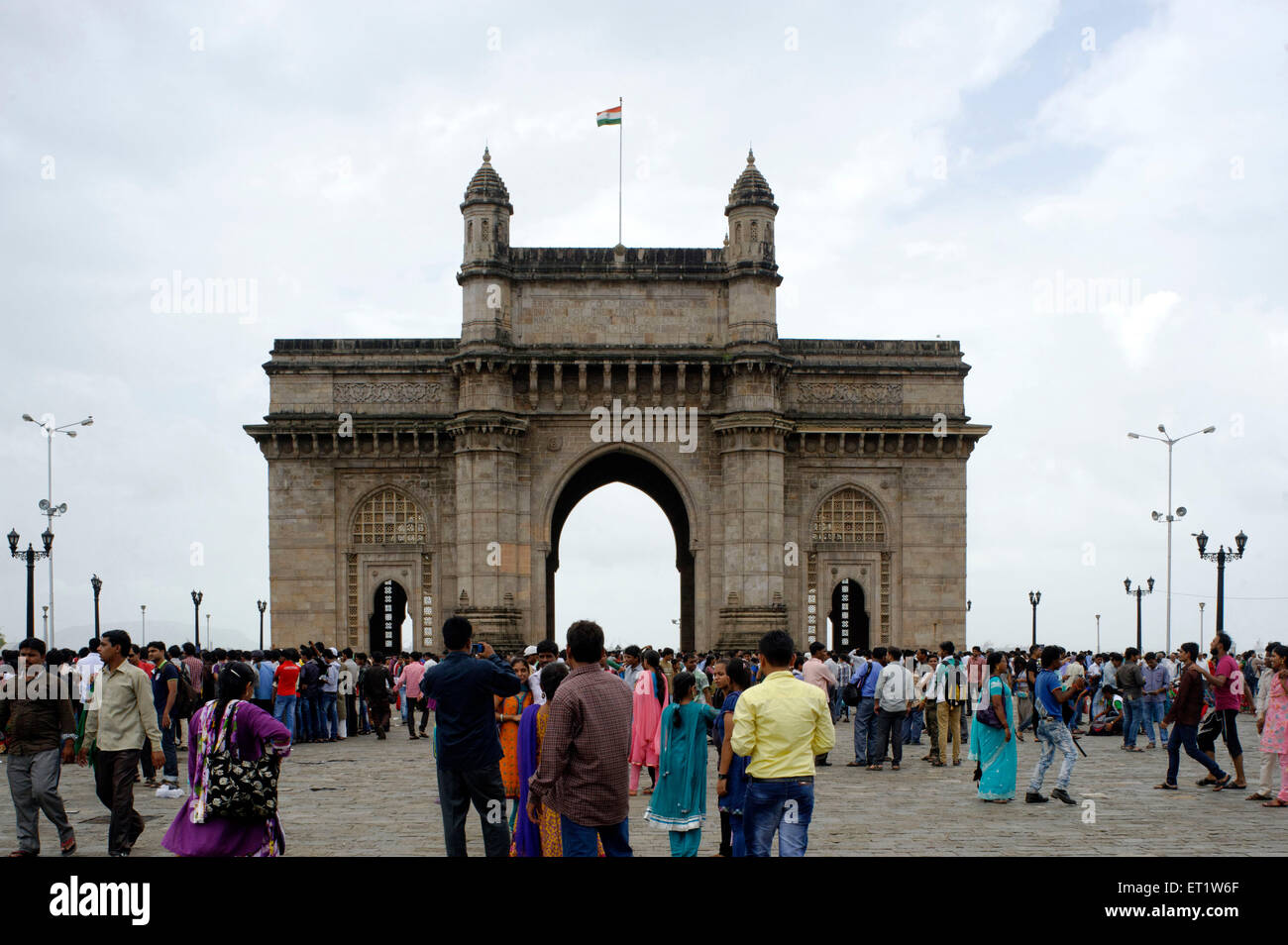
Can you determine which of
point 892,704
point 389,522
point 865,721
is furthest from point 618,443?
point 892,704

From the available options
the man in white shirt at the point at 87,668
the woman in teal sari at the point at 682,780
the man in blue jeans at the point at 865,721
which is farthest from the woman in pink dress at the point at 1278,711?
the man in white shirt at the point at 87,668

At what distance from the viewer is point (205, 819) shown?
330 inches

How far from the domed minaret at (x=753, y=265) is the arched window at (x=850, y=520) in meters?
5.57

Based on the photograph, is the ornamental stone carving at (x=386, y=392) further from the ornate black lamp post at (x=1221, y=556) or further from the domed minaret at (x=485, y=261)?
the ornate black lamp post at (x=1221, y=556)

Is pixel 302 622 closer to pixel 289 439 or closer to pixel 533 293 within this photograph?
pixel 289 439

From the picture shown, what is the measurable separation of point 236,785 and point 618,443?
31269 millimetres

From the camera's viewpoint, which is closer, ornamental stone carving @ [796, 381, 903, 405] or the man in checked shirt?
the man in checked shirt

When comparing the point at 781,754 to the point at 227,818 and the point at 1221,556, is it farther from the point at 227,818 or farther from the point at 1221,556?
the point at 1221,556

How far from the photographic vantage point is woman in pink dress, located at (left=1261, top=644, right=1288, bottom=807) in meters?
15.9

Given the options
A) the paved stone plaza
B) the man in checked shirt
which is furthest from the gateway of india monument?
the man in checked shirt

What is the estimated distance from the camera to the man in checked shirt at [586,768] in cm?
812

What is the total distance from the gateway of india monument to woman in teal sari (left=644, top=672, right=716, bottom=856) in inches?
1057

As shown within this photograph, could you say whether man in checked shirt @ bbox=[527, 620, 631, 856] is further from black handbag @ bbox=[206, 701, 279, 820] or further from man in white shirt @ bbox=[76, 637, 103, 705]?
man in white shirt @ bbox=[76, 637, 103, 705]
